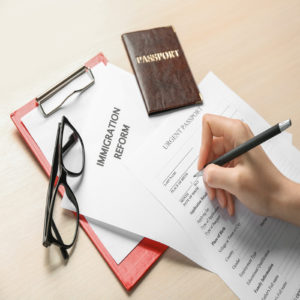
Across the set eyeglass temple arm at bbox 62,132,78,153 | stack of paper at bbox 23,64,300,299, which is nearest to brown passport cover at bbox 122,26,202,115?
Result: stack of paper at bbox 23,64,300,299

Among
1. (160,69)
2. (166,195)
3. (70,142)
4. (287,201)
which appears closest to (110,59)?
(160,69)

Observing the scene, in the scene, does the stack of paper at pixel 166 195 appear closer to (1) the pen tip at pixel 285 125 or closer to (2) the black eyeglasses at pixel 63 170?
(2) the black eyeglasses at pixel 63 170

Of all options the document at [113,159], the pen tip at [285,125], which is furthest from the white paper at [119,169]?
the pen tip at [285,125]

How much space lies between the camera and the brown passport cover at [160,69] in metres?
0.67

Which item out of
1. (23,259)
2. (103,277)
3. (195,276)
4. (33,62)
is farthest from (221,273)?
(33,62)

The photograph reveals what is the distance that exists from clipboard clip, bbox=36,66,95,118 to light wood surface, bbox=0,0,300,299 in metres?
0.03

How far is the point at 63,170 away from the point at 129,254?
0.19 metres

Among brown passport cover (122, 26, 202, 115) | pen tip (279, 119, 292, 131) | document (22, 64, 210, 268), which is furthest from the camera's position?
brown passport cover (122, 26, 202, 115)

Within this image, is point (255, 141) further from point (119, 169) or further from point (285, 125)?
point (119, 169)

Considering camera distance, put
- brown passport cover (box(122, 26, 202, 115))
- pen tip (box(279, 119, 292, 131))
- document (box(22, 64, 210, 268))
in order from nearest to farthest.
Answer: pen tip (box(279, 119, 292, 131)) → document (box(22, 64, 210, 268)) → brown passport cover (box(122, 26, 202, 115))

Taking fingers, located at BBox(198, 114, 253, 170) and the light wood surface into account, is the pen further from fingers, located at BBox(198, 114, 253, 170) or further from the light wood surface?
the light wood surface

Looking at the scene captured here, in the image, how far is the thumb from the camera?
21.9 inches

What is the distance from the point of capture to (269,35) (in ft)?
2.60

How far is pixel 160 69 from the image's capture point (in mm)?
698
